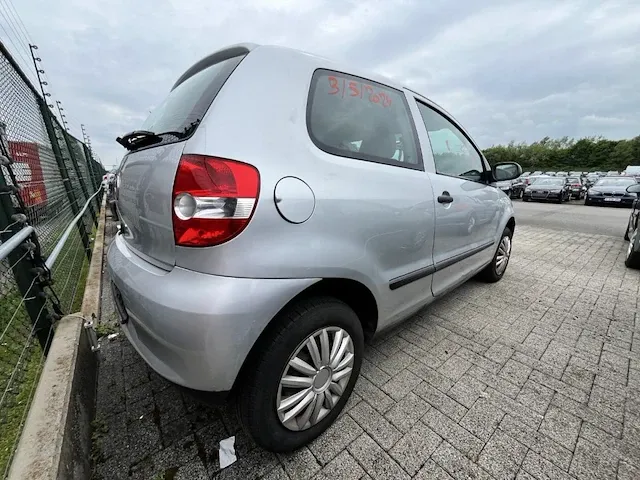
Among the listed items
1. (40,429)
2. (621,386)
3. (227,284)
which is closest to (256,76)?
(227,284)

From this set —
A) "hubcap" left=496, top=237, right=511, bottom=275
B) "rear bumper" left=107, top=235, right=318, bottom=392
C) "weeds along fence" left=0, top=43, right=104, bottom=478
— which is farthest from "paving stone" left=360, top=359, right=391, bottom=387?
"hubcap" left=496, top=237, right=511, bottom=275

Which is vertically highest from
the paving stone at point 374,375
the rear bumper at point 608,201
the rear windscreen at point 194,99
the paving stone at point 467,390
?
the rear windscreen at point 194,99

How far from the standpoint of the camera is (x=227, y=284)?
3.61ft

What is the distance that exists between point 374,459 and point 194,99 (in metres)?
1.85

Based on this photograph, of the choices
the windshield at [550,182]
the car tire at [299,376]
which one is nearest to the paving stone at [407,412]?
the car tire at [299,376]

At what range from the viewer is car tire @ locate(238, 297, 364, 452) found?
1.25 metres

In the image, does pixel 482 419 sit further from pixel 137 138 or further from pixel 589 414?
pixel 137 138

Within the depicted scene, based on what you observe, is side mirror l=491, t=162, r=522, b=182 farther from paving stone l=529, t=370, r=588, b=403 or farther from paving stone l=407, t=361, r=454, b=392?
paving stone l=407, t=361, r=454, b=392

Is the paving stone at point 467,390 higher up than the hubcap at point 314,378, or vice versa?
the hubcap at point 314,378

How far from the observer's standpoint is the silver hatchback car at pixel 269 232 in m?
1.11

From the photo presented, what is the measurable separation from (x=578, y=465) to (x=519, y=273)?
3.08 meters

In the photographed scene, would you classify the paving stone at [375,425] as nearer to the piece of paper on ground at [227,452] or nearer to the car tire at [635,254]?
the piece of paper on ground at [227,452]

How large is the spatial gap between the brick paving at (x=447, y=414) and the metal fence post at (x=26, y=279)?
43 centimetres

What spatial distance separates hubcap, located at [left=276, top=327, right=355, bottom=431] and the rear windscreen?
3.45 ft
